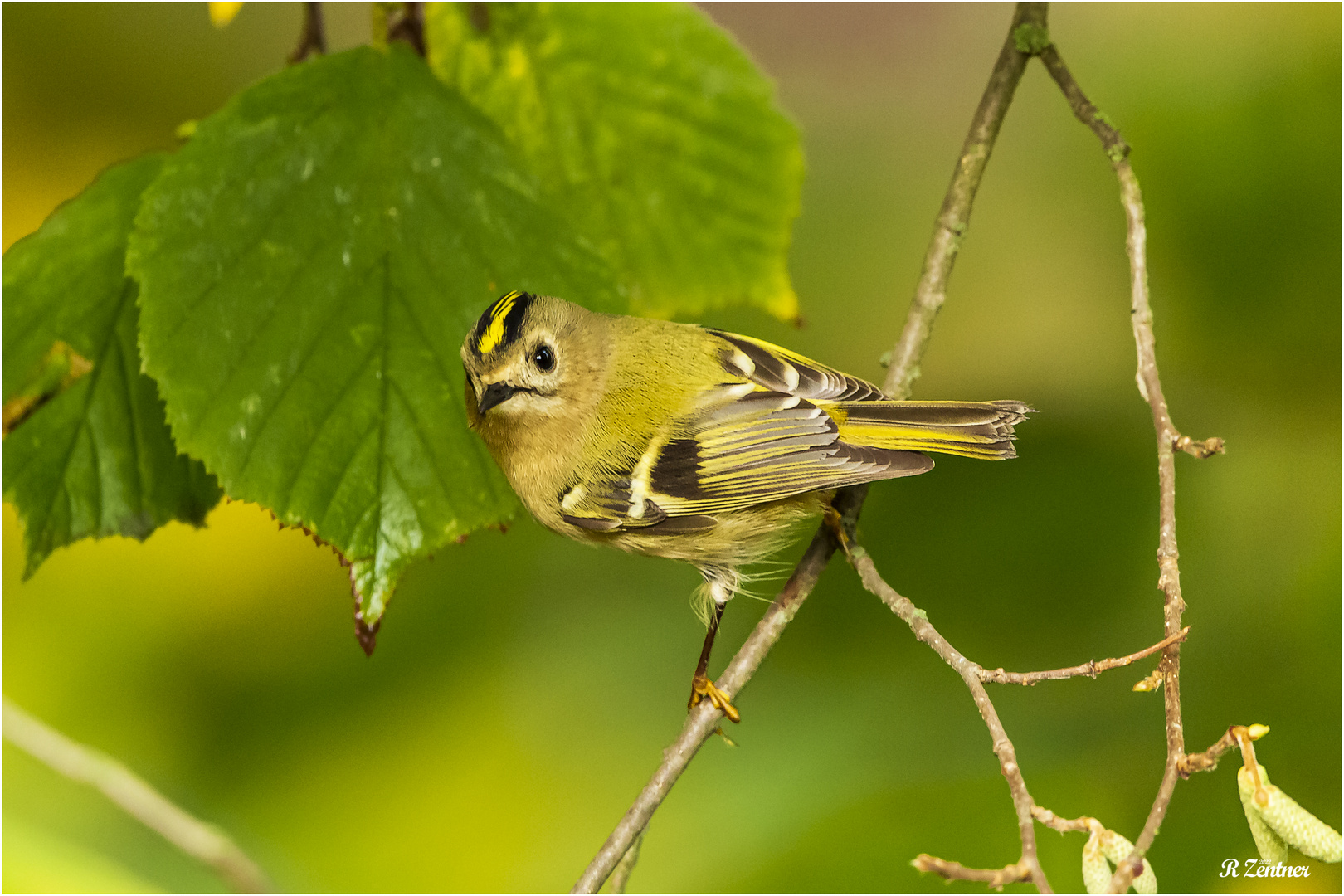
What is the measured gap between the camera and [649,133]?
118 centimetres

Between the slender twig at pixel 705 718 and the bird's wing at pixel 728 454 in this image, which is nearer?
the slender twig at pixel 705 718

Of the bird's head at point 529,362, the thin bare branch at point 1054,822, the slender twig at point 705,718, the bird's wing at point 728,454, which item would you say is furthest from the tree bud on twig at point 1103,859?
the bird's head at point 529,362

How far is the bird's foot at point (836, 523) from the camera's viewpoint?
1.01 m

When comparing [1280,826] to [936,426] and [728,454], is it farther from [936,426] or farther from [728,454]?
[728,454]

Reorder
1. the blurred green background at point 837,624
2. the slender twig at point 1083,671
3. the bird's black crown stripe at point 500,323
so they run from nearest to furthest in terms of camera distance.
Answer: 1. the slender twig at point 1083,671
2. the bird's black crown stripe at point 500,323
3. the blurred green background at point 837,624

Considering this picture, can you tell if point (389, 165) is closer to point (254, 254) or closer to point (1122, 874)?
point (254, 254)

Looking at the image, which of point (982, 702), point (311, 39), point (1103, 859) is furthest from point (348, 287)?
point (1103, 859)

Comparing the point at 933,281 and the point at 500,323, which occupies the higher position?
the point at 933,281

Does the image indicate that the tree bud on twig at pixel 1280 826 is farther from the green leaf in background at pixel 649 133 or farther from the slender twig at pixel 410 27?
the slender twig at pixel 410 27

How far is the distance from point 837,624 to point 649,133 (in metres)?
0.72

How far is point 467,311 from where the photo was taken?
96cm

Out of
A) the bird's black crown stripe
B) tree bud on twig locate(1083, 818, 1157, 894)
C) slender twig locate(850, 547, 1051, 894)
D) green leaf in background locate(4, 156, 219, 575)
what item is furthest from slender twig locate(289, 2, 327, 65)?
tree bud on twig locate(1083, 818, 1157, 894)

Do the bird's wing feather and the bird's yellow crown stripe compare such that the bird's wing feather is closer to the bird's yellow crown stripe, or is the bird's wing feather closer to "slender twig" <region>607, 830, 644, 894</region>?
the bird's yellow crown stripe

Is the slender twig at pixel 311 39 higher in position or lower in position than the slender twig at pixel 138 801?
higher
